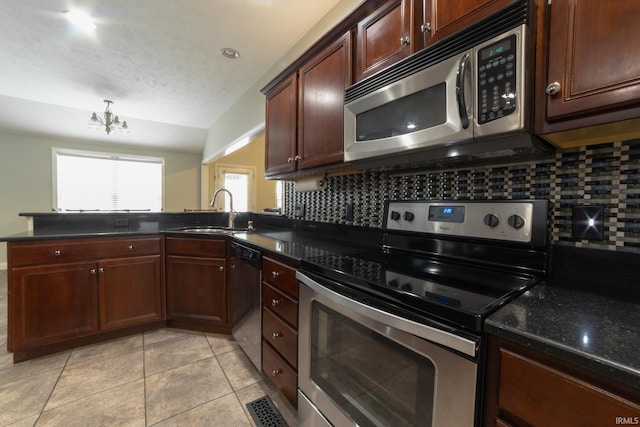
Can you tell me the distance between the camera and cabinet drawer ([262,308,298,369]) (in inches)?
51.6

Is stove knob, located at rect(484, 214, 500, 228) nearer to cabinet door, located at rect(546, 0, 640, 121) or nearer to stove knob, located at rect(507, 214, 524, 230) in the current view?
stove knob, located at rect(507, 214, 524, 230)

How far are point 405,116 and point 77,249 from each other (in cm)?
244

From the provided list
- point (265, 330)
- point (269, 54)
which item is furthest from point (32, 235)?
point (269, 54)

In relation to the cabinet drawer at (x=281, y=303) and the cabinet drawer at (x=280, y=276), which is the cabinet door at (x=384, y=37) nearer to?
the cabinet drawer at (x=280, y=276)

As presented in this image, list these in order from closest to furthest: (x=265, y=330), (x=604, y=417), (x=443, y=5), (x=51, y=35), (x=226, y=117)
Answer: (x=604, y=417) → (x=443, y=5) → (x=265, y=330) → (x=51, y=35) → (x=226, y=117)

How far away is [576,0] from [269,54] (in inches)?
92.1

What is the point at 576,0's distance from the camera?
71cm

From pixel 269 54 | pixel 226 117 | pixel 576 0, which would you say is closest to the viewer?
pixel 576 0

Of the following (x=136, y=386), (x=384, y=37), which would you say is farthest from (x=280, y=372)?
(x=384, y=37)

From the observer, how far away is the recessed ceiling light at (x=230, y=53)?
2.42 meters

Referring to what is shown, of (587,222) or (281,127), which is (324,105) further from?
(587,222)

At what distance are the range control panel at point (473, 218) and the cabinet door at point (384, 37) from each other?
2.21 ft

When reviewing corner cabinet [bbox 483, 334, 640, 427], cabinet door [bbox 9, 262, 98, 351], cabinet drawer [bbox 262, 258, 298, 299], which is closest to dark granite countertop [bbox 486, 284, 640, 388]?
corner cabinet [bbox 483, 334, 640, 427]

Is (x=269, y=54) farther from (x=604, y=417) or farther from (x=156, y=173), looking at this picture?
(x=156, y=173)
